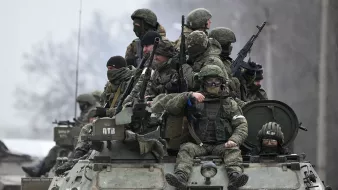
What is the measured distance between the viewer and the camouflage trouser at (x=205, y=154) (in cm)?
1745

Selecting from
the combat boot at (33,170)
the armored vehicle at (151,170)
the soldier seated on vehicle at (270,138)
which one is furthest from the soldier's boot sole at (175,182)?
the combat boot at (33,170)

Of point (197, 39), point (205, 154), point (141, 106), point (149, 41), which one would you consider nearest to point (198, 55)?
point (197, 39)

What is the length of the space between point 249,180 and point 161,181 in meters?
1.25

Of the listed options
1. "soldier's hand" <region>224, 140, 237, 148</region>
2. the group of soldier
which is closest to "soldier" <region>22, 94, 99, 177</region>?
the group of soldier

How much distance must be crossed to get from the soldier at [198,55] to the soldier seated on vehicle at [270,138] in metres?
1.36

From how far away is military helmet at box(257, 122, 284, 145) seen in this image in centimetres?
1830

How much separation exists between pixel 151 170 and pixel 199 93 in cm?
139

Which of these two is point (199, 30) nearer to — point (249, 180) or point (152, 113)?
point (152, 113)

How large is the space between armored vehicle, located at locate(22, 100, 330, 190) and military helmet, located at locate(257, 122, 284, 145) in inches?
12.3

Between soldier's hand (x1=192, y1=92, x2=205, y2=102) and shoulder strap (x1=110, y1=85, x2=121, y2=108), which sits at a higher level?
shoulder strap (x1=110, y1=85, x2=121, y2=108)

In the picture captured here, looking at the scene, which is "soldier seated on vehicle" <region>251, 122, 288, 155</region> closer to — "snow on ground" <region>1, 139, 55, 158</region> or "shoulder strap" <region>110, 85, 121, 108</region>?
"shoulder strap" <region>110, 85, 121, 108</region>

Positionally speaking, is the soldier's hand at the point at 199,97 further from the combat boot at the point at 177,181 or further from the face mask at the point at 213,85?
the combat boot at the point at 177,181

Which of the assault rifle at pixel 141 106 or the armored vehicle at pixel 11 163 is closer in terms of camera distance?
the assault rifle at pixel 141 106

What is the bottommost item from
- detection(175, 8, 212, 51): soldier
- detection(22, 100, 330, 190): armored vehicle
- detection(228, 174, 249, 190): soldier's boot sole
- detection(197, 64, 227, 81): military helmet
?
detection(228, 174, 249, 190): soldier's boot sole
